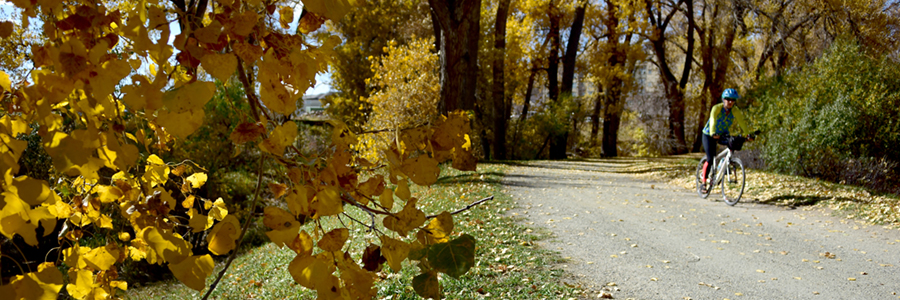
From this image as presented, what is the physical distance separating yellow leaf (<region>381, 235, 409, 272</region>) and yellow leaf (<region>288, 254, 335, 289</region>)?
0.14 metres

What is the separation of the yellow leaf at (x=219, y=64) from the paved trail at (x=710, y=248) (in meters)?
3.61

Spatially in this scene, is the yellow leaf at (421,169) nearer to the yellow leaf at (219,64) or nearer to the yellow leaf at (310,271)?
the yellow leaf at (310,271)

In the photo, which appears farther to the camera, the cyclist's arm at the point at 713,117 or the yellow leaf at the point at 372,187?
the cyclist's arm at the point at 713,117

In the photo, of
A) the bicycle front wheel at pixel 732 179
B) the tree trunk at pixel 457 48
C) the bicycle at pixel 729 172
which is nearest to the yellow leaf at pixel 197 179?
the bicycle at pixel 729 172

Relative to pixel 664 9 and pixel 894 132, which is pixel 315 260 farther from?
pixel 664 9

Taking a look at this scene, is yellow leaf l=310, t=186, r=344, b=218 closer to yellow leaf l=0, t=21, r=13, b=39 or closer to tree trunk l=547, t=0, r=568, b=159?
yellow leaf l=0, t=21, r=13, b=39

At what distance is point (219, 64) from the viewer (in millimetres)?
901

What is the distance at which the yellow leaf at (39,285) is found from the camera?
0.93 meters

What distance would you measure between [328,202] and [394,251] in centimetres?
20

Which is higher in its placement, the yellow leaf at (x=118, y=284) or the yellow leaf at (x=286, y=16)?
the yellow leaf at (x=286, y=16)

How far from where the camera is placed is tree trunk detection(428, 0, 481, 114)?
9623 millimetres

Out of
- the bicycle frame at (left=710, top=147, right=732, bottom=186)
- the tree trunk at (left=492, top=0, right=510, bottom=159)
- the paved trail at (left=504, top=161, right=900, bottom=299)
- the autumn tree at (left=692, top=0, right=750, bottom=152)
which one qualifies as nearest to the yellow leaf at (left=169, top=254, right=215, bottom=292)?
the paved trail at (left=504, top=161, right=900, bottom=299)

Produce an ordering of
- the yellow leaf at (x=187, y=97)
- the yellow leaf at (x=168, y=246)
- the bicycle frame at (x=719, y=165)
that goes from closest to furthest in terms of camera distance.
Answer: the yellow leaf at (x=187, y=97) < the yellow leaf at (x=168, y=246) < the bicycle frame at (x=719, y=165)

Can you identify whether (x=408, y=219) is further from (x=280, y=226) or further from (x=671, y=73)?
(x=671, y=73)
